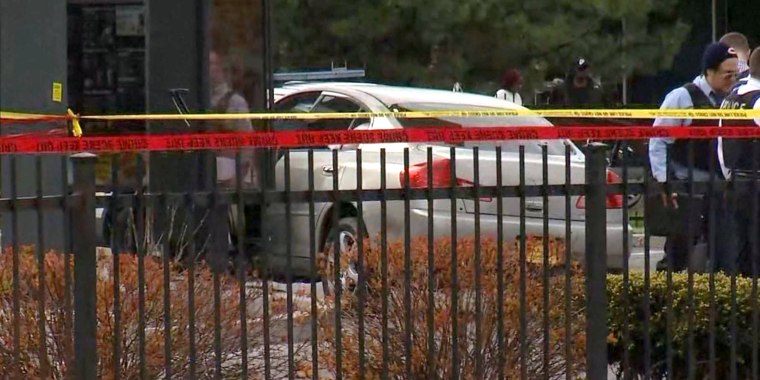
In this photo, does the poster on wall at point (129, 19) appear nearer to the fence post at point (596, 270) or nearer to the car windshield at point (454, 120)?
the car windshield at point (454, 120)

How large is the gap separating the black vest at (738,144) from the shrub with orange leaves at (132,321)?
310 cm

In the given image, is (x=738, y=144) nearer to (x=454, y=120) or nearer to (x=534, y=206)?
(x=534, y=206)

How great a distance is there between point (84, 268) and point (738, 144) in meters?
4.33

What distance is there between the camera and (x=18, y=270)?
495 cm

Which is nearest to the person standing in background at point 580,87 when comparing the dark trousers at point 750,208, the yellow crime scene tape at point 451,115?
the yellow crime scene tape at point 451,115

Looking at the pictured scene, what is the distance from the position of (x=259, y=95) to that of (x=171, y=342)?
556 centimetres

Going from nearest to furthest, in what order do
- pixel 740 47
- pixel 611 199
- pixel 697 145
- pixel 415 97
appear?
1. pixel 611 199
2. pixel 697 145
3. pixel 415 97
4. pixel 740 47

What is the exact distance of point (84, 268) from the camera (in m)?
4.99

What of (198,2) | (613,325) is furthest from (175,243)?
(198,2)

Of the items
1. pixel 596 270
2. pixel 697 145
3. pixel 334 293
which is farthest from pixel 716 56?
pixel 334 293

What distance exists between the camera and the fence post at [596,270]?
→ 219 inches

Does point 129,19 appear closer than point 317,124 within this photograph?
No

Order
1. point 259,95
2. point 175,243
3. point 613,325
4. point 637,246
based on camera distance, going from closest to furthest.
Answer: point 175,243, point 613,325, point 259,95, point 637,246

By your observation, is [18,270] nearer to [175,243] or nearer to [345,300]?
[175,243]
